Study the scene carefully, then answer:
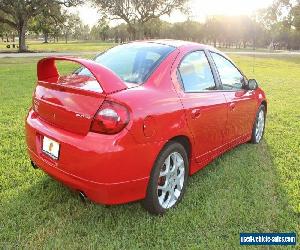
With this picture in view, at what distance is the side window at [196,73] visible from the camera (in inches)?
158

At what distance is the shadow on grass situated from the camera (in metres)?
3.27

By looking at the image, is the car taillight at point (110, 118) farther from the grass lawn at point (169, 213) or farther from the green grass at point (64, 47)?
the green grass at point (64, 47)

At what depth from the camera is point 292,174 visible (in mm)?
4887

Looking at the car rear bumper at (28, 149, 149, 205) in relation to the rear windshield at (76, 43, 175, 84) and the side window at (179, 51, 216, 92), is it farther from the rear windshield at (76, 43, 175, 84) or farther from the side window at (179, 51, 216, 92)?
the side window at (179, 51, 216, 92)

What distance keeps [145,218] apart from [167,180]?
1.36 ft

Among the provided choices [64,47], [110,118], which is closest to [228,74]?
[110,118]

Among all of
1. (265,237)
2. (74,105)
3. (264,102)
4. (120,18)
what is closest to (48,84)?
(74,105)

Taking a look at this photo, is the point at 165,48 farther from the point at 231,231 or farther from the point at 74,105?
the point at 231,231

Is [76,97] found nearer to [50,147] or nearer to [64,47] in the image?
[50,147]

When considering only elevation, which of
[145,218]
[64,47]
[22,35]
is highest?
[22,35]

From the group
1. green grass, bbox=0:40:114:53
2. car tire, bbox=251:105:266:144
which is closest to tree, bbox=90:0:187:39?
green grass, bbox=0:40:114:53

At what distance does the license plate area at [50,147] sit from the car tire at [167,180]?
854 mm

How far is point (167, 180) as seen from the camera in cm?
374

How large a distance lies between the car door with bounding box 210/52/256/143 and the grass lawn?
0.44 m
